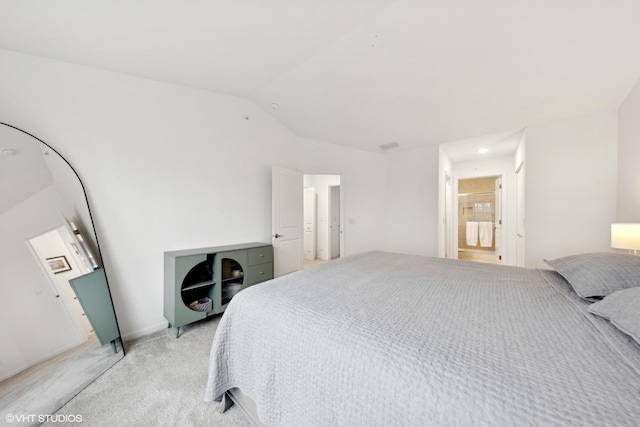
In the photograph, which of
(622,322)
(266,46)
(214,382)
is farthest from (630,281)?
(266,46)

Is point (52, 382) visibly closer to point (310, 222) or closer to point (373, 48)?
point (373, 48)

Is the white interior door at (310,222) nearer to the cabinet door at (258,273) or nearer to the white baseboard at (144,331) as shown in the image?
the cabinet door at (258,273)

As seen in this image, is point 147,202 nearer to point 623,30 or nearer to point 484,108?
point 484,108

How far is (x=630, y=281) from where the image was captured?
110 centimetres

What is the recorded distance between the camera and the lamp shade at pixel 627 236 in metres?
1.77

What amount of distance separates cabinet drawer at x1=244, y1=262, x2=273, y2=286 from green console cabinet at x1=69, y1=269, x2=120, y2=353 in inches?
46.8

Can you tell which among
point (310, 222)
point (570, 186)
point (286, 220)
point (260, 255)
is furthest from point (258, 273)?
point (570, 186)

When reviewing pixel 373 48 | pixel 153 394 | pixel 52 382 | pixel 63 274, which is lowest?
pixel 153 394

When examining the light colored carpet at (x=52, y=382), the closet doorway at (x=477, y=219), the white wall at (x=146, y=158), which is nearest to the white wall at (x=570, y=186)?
the closet doorway at (x=477, y=219)

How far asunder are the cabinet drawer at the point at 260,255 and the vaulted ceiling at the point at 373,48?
A: 6.57 feet

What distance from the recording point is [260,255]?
2850 millimetres

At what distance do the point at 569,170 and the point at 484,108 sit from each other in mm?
1257

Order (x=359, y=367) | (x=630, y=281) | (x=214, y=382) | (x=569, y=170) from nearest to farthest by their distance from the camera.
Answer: (x=359, y=367) < (x=630, y=281) < (x=214, y=382) < (x=569, y=170)

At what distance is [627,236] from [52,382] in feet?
14.2
